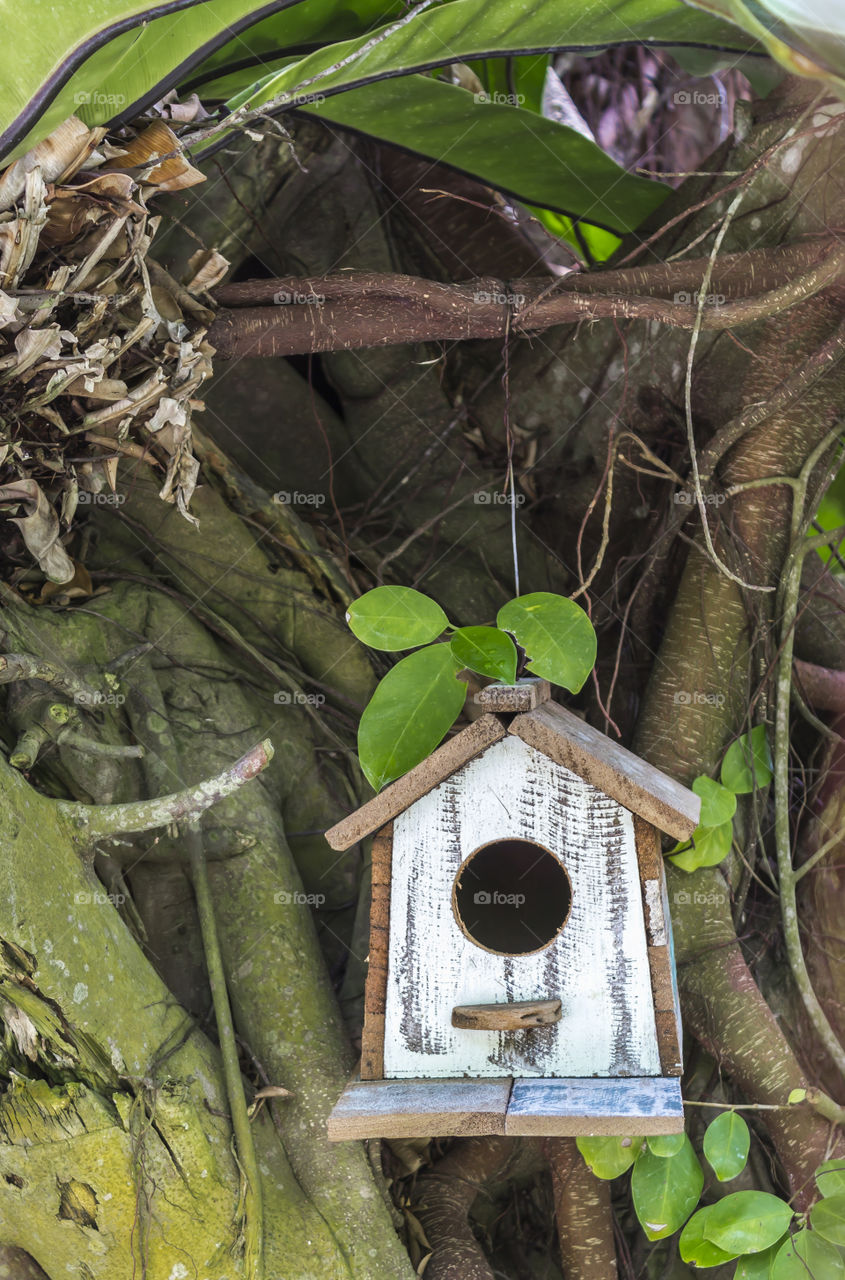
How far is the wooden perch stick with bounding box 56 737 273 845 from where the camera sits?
1271 mm

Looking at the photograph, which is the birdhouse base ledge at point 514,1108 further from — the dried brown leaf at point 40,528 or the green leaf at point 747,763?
the dried brown leaf at point 40,528

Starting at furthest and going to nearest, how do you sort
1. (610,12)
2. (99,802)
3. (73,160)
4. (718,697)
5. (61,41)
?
(718,697) → (99,802) → (610,12) → (73,160) → (61,41)

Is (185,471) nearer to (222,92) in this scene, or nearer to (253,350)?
(253,350)

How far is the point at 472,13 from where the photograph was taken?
4.72 ft

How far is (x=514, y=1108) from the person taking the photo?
117 centimetres

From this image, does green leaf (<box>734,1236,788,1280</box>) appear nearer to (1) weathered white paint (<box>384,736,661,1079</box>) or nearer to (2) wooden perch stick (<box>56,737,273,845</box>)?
(1) weathered white paint (<box>384,736,661,1079</box>)

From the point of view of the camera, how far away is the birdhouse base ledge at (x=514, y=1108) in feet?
3.70

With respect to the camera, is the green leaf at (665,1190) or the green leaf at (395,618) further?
the green leaf at (665,1190)

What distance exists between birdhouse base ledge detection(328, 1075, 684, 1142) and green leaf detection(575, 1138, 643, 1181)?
0.32 meters

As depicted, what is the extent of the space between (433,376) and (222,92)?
0.72 meters

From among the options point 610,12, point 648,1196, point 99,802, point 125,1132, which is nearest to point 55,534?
point 99,802

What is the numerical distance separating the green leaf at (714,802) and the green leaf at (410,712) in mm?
514

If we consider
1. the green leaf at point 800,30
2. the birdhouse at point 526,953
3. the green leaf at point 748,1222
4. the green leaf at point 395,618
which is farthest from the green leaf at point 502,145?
the green leaf at point 748,1222

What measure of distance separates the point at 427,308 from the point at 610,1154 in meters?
1.26
